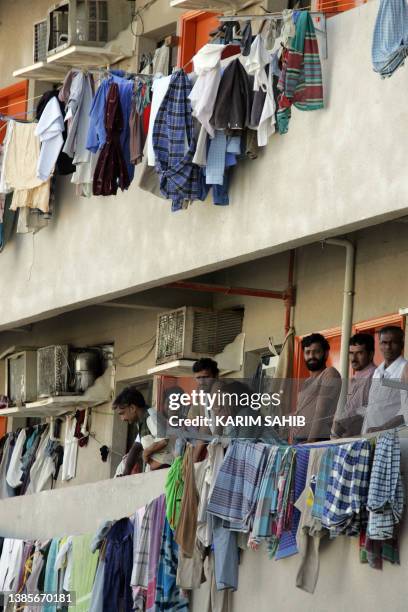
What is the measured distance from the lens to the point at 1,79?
24.0 metres

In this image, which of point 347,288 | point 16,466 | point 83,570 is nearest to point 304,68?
point 347,288

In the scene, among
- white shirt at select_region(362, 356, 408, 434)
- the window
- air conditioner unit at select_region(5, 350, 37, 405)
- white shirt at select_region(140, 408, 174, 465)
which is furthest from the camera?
the window

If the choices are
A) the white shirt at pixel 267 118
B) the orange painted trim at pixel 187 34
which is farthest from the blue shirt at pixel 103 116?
the white shirt at pixel 267 118

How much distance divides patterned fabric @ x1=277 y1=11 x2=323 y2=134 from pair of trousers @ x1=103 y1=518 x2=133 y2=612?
4192 millimetres

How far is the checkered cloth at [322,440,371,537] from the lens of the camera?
44.7 ft

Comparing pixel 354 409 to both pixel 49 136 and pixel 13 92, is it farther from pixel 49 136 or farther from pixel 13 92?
pixel 13 92

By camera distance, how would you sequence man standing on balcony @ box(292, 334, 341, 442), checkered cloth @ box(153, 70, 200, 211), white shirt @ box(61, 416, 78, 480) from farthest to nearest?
white shirt @ box(61, 416, 78, 480)
checkered cloth @ box(153, 70, 200, 211)
man standing on balcony @ box(292, 334, 341, 442)

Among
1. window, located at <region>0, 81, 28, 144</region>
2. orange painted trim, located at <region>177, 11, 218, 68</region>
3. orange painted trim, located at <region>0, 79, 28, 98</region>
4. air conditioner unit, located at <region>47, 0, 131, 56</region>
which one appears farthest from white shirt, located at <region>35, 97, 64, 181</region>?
orange painted trim, located at <region>0, 79, 28, 98</region>

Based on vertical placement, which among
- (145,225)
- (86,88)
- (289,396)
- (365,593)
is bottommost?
(365,593)

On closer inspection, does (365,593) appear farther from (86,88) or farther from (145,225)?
(86,88)

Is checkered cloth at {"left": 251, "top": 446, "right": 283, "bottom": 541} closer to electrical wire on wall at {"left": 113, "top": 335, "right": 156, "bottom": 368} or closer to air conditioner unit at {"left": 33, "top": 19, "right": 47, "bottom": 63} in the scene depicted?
electrical wire on wall at {"left": 113, "top": 335, "right": 156, "bottom": 368}

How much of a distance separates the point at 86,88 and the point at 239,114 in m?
3.15

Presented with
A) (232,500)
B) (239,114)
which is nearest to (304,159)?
(239,114)

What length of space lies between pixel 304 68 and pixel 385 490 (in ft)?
13.0
